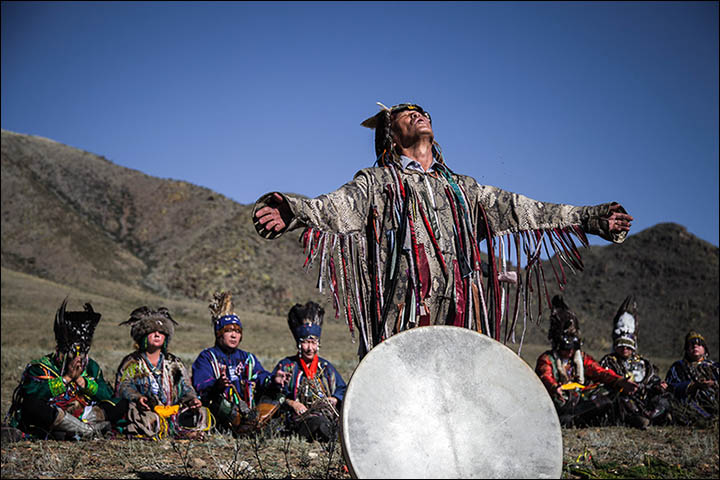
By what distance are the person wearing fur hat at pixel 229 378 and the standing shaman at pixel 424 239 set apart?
9.65ft

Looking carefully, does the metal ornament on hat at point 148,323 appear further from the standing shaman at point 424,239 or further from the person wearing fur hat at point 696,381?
the person wearing fur hat at point 696,381

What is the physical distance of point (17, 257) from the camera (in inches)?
1241

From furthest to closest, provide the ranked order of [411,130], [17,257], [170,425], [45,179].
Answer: [45,179]
[17,257]
[170,425]
[411,130]

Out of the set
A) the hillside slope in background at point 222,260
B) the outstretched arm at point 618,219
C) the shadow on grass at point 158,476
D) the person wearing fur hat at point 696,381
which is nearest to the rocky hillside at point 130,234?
the hillside slope in background at point 222,260

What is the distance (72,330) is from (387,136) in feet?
12.1

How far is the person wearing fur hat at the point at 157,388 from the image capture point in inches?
201

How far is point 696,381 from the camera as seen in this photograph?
671 centimetres

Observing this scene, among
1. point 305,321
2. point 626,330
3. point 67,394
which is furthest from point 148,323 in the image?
point 626,330

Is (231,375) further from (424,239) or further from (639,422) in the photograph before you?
(639,422)

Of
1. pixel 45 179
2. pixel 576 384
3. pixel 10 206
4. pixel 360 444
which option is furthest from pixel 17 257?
pixel 360 444

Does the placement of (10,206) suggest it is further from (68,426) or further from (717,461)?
(717,461)

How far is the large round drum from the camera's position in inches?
77.7

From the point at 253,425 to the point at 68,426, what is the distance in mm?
1540

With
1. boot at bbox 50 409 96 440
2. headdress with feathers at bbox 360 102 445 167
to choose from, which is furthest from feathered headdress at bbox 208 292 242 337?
headdress with feathers at bbox 360 102 445 167
